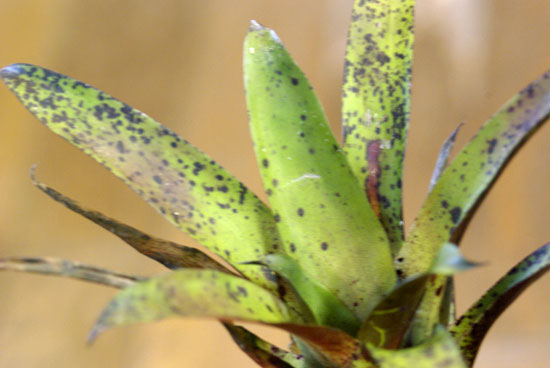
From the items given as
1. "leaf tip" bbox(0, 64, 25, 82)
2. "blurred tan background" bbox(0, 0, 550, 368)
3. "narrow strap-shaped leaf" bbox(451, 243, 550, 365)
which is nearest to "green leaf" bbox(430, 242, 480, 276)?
"narrow strap-shaped leaf" bbox(451, 243, 550, 365)

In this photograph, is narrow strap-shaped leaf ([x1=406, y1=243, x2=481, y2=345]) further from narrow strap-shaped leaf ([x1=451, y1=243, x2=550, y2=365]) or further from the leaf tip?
the leaf tip

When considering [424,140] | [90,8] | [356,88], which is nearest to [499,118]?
[356,88]

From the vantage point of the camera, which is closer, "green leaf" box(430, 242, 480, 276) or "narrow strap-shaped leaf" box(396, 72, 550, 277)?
"green leaf" box(430, 242, 480, 276)

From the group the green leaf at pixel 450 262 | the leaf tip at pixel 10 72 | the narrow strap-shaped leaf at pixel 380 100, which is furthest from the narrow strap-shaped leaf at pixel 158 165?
the green leaf at pixel 450 262

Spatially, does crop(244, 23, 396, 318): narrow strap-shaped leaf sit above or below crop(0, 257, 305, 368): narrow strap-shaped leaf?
above

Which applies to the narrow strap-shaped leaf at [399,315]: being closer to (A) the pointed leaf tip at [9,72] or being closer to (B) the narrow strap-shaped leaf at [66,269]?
(B) the narrow strap-shaped leaf at [66,269]

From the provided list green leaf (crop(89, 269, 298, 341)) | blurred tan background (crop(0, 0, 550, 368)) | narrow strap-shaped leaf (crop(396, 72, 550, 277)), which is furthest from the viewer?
blurred tan background (crop(0, 0, 550, 368))

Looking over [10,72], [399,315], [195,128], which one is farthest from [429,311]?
[195,128]

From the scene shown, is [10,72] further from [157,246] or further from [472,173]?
[472,173]
